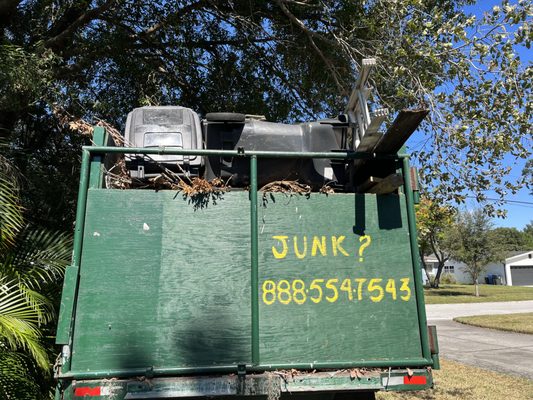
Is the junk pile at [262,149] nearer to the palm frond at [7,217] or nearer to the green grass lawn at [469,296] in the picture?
the palm frond at [7,217]

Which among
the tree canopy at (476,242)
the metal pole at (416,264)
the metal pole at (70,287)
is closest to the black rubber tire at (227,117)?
the metal pole at (70,287)

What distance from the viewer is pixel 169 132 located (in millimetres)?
4066

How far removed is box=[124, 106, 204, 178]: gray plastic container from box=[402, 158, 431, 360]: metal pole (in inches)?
64.8

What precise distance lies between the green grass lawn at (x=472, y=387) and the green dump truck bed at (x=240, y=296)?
4441 mm

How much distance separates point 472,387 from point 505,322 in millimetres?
8990

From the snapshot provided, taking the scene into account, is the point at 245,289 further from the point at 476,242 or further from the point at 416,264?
the point at 476,242

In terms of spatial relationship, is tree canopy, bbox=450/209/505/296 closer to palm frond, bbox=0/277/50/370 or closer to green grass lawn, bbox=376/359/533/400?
green grass lawn, bbox=376/359/533/400

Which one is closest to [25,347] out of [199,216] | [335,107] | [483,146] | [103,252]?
[103,252]

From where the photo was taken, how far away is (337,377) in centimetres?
290

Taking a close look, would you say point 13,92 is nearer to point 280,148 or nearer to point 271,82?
point 280,148

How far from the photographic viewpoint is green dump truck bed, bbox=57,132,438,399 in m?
2.81

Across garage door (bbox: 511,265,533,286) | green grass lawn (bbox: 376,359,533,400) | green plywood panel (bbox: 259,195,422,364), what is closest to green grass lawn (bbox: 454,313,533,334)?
green grass lawn (bbox: 376,359,533,400)

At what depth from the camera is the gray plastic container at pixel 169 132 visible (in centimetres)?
381

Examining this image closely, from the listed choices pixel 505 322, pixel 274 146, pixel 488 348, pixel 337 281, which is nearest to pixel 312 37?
pixel 274 146
